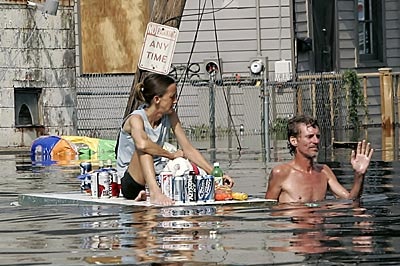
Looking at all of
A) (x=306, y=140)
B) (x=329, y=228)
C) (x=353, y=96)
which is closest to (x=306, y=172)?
(x=306, y=140)

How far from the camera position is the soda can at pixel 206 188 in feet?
38.9

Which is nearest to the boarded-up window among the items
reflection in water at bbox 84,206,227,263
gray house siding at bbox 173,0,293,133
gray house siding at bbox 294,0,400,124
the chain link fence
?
the chain link fence

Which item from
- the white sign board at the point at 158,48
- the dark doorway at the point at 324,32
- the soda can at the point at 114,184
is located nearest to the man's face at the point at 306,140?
the soda can at the point at 114,184

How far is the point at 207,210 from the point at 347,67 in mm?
21541

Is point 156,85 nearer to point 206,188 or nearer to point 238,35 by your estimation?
point 206,188

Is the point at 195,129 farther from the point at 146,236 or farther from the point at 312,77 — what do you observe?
the point at 146,236

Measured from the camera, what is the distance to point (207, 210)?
11656 mm

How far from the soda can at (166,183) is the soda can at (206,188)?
251 mm

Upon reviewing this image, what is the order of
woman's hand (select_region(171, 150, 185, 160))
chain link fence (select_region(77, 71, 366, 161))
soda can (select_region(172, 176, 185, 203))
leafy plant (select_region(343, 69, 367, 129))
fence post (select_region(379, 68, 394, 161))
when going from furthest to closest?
1. leafy plant (select_region(343, 69, 367, 129))
2. fence post (select_region(379, 68, 394, 161))
3. chain link fence (select_region(77, 71, 366, 161))
4. woman's hand (select_region(171, 150, 185, 160))
5. soda can (select_region(172, 176, 185, 203))

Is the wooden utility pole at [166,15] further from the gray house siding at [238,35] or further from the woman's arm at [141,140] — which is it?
the gray house siding at [238,35]

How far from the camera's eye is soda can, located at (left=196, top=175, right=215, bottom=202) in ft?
38.9

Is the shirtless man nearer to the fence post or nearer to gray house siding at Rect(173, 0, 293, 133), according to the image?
the fence post

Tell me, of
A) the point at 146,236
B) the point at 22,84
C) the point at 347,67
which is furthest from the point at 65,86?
the point at 146,236

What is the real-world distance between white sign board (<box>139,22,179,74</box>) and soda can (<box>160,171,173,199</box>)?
454 cm
